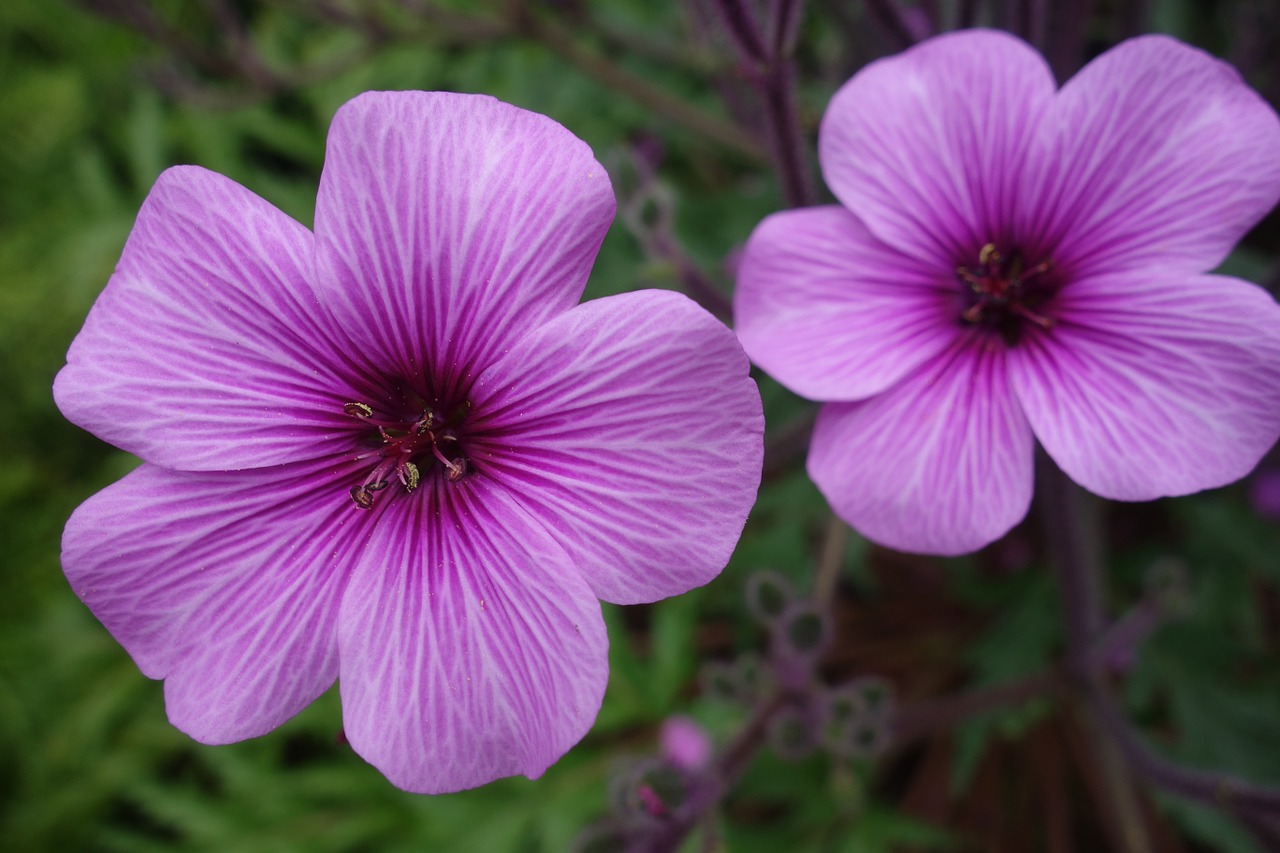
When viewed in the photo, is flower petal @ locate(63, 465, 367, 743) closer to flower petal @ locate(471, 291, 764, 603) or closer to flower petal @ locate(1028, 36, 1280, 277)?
flower petal @ locate(471, 291, 764, 603)

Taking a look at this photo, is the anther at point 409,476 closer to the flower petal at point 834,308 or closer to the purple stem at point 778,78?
the flower petal at point 834,308

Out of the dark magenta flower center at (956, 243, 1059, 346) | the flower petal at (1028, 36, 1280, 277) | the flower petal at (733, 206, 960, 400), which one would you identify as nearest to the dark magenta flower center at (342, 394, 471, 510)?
the flower petal at (733, 206, 960, 400)

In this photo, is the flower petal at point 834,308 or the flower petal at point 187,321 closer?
the flower petal at point 187,321

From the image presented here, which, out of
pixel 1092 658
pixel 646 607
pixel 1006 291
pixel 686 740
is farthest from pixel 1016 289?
pixel 646 607

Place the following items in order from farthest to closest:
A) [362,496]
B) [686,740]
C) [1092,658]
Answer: [686,740] → [1092,658] → [362,496]

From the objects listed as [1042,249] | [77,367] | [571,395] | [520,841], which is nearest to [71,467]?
[520,841]

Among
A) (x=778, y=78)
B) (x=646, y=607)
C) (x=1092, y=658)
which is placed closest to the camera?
(x=778, y=78)

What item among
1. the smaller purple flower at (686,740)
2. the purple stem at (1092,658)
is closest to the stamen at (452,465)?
the purple stem at (1092,658)

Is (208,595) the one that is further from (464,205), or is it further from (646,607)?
(646,607)
